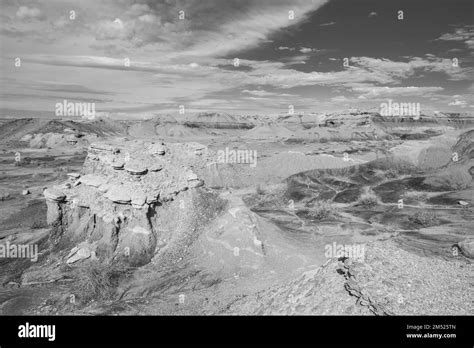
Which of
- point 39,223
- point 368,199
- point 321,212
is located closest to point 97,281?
point 39,223

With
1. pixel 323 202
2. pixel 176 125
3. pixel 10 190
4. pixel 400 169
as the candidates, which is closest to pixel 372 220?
pixel 323 202

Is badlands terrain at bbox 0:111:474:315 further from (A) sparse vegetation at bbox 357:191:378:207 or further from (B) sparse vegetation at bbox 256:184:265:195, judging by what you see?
(B) sparse vegetation at bbox 256:184:265:195

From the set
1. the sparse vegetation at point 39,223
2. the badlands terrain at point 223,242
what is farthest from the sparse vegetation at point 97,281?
the sparse vegetation at point 39,223

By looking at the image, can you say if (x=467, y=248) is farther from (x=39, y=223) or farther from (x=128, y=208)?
(x=39, y=223)

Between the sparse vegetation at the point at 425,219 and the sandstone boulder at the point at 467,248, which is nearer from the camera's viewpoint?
the sandstone boulder at the point at 467,248

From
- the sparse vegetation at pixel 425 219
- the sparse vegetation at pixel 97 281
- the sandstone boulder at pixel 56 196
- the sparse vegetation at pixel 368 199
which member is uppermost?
the sandstone boulder at pixel 56 196

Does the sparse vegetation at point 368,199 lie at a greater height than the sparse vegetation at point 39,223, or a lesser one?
greater

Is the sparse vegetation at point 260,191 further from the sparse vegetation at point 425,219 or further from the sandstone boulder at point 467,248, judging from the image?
the sandstone boulder at point 467,248
